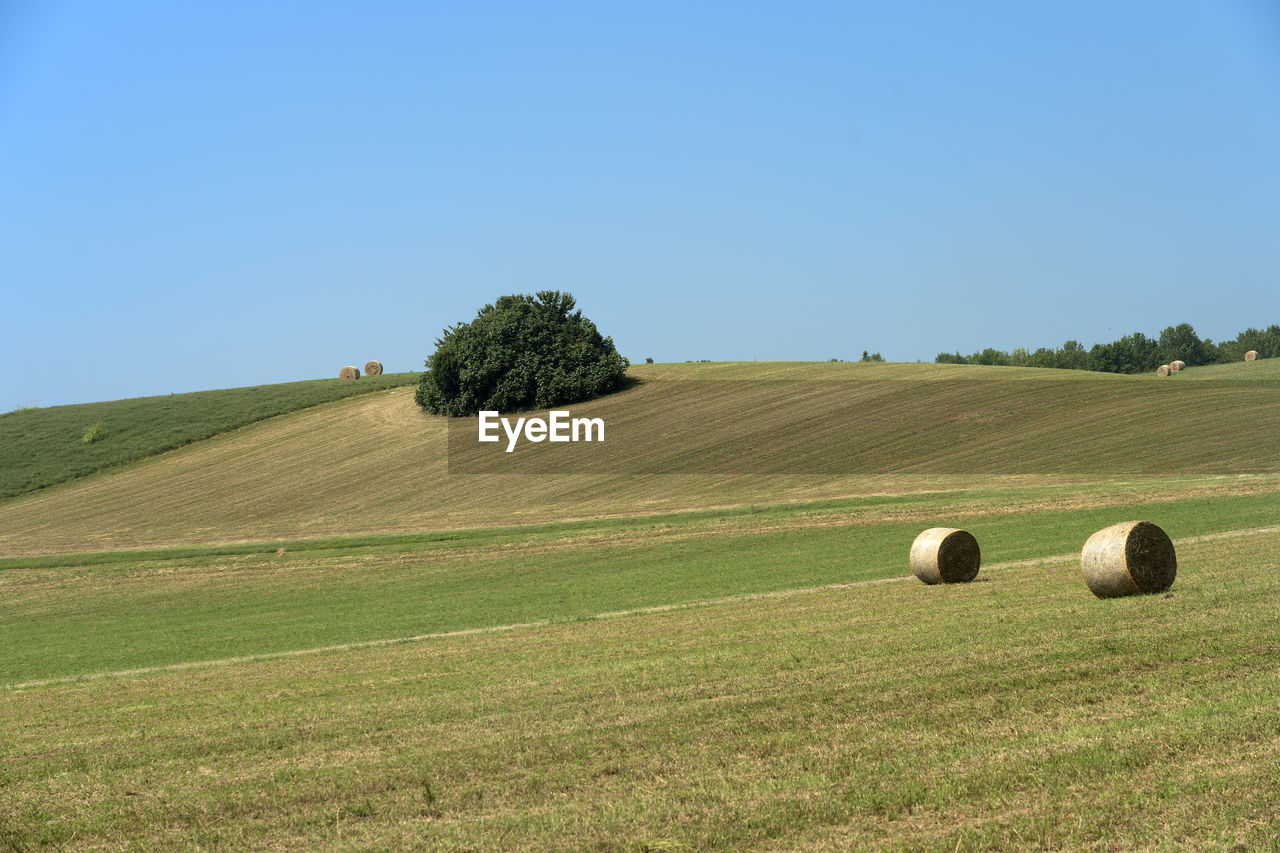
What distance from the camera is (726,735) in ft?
28.1

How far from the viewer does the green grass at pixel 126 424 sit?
60750 millimetres

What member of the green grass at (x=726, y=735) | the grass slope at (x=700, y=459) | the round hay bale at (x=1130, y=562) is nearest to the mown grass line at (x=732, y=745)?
the green grass at (x=726, y=735)

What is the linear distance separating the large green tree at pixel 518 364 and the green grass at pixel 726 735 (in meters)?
46.8

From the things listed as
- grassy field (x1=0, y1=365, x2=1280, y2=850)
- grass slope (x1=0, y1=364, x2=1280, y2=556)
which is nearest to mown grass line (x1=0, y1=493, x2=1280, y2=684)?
grassy field (x1=0, y1=365, x2=1280, y2=850)

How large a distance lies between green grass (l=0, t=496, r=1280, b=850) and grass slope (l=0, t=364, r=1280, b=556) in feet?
76.6

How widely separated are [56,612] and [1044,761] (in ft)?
86.2

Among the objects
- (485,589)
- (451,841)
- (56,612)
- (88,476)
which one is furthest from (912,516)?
(88,476)

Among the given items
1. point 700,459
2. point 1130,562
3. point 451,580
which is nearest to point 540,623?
point 451,580

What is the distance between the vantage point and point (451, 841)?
259 inches

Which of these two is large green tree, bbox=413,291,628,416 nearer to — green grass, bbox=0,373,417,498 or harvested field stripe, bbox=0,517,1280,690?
green grass, bbox=0,373,417,498

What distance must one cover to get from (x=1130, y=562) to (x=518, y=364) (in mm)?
51584

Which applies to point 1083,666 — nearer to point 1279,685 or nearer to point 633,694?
point 1279,685

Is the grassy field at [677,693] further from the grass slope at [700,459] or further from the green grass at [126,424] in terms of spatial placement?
the green grass at [126,424]

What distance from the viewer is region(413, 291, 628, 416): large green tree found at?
207 ft
